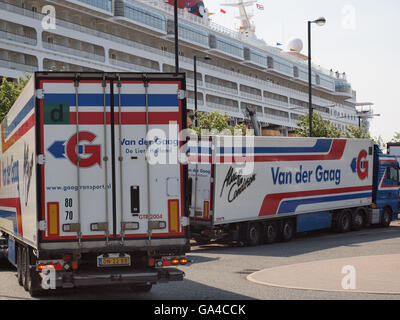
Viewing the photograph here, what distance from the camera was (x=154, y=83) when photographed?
10.9 m

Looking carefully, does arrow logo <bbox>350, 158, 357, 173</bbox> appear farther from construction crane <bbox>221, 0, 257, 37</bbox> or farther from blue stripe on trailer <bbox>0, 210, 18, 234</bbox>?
construction crane <bbox>221, 0, 257, 37</bbox>

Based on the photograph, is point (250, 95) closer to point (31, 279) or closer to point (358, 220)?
point (358, 220)

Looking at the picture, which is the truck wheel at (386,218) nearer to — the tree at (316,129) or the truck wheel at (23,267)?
the truck wheel at (23,267)

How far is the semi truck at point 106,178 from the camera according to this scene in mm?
10523

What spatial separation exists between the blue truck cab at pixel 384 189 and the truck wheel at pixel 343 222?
61.8 inches

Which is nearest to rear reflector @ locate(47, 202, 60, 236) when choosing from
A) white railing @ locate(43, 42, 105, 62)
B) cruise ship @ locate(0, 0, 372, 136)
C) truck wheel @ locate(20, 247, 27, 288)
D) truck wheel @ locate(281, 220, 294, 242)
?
truck wheel @ locate(20, 247, 27, 288)

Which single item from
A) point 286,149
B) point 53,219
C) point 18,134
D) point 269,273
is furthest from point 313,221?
point 53,219

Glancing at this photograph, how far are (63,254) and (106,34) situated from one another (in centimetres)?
5996

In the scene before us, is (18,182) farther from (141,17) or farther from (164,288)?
(141,17)

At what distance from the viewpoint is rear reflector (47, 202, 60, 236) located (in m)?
10.5

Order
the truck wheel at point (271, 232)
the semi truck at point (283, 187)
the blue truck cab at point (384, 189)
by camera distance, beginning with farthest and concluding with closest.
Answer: the blue truck cab at point (384, 189) < the truck wheel at point (271, 232) < the semi truck at point (283, 187)

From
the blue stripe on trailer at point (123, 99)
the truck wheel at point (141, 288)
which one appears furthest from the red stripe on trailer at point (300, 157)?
the blue stripe on trailer at point (123, 99)

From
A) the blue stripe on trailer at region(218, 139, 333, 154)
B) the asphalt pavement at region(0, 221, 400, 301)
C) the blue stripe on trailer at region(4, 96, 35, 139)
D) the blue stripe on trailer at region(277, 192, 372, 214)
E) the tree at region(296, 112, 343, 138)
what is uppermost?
the tree at region(296, 112, 343, 138)
